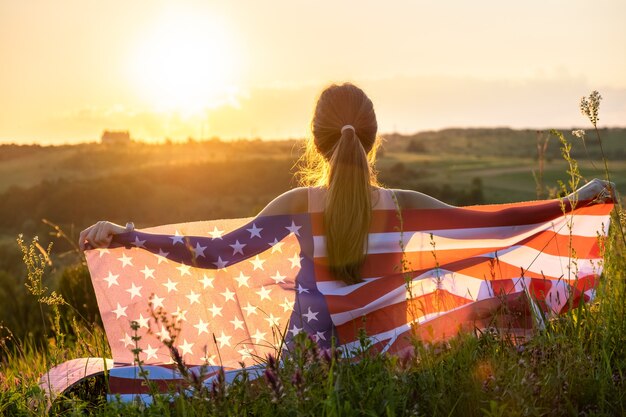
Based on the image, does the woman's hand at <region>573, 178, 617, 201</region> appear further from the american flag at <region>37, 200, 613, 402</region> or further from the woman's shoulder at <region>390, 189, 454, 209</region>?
the woman's shoulder at <region>390, 189, 454, 209</region>

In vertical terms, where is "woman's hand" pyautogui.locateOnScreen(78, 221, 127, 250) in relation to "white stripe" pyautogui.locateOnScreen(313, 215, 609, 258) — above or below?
above

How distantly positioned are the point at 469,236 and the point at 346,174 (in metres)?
1.06

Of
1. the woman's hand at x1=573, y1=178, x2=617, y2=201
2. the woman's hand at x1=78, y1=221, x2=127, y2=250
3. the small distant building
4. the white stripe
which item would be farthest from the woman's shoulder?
the small distant building

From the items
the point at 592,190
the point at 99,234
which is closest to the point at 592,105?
the point at 592,190

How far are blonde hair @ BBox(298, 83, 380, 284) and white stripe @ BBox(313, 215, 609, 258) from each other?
157mm

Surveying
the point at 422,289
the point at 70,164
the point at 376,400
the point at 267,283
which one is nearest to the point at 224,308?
the point at 267,283

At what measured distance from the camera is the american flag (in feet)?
14.6

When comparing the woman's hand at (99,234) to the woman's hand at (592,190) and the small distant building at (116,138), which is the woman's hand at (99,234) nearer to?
the woman's hand at (592,190)

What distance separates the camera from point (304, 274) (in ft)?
15.7

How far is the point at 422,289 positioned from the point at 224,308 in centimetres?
136

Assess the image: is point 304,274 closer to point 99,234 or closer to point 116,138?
point 99,234

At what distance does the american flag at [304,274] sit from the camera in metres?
4.44

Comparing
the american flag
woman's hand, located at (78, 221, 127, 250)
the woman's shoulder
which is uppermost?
the woman's shoulder

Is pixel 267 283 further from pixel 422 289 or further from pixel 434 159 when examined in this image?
pixel 434 159
